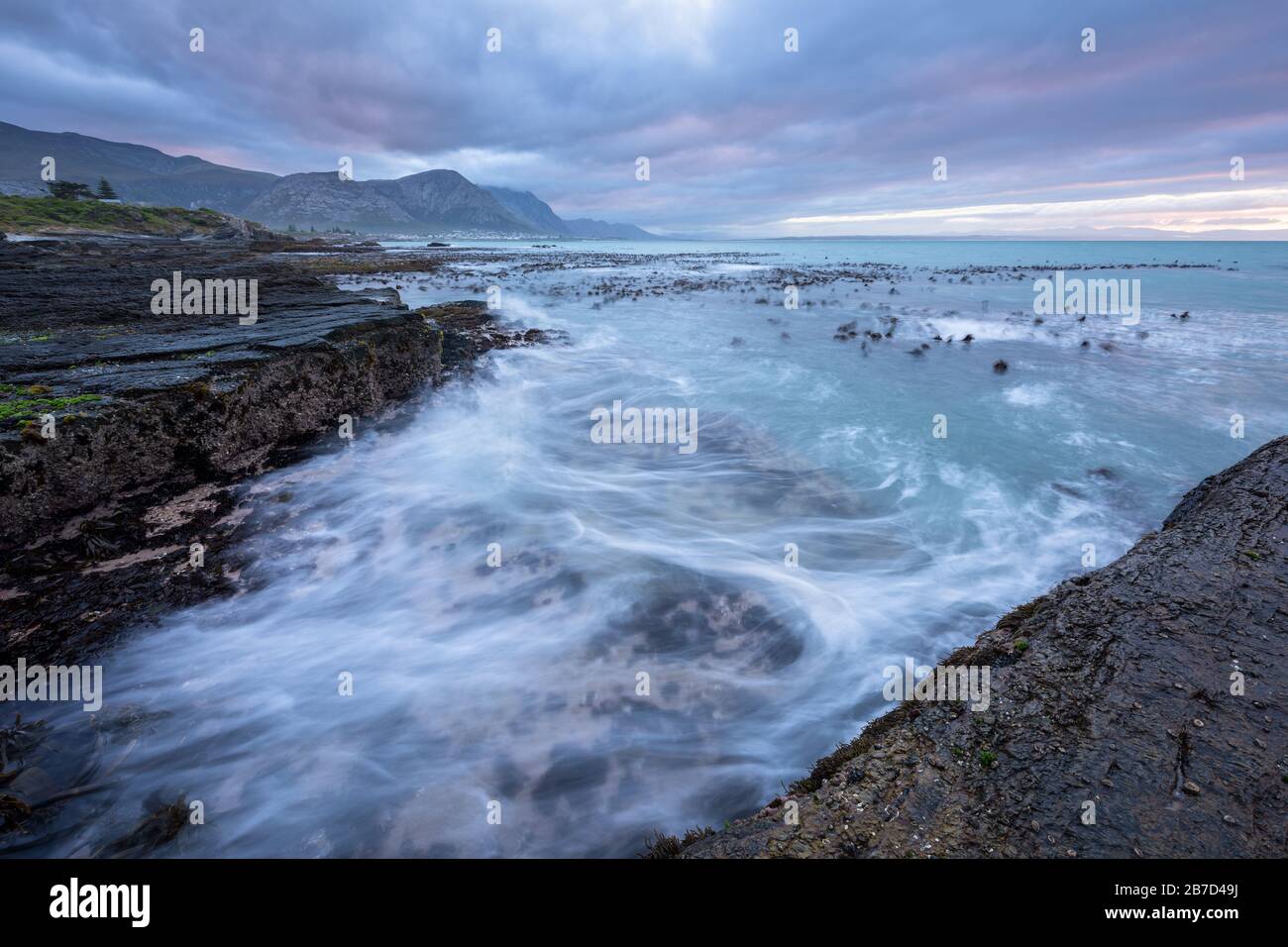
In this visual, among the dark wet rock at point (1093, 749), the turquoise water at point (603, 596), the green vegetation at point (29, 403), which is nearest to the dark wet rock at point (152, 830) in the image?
the turquoise water at point (603, 596)

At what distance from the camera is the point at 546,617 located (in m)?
7.11

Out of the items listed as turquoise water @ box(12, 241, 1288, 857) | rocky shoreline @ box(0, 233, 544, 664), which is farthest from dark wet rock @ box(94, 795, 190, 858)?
rocky shoreline @ box(0, 233, 544, 664)

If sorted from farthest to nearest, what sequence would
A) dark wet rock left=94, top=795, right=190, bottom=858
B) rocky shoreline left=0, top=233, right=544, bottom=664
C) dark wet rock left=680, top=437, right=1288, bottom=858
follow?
rocky shoreline left=0, top=233, right=544, bottom=664 < dark wet rock left=94, top=795, right=190, bottom=858 < dark wet rock left=680, top=437, right=1288, bottom=858

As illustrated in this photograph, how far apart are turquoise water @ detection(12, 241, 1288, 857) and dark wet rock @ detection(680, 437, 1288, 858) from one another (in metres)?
1.67

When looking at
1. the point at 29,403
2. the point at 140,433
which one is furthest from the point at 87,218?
the point at 140,433

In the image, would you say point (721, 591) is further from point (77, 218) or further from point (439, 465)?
point (77, 218)

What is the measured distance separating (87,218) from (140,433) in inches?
3184

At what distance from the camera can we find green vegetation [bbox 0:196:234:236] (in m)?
49.8

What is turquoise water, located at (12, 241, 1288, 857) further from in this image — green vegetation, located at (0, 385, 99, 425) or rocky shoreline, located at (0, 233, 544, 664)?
green vegetation, located at (0, 385, 99, 425)

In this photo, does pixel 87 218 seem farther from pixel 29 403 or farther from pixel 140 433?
pixel 140 433

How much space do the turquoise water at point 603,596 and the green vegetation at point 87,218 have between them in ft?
210
